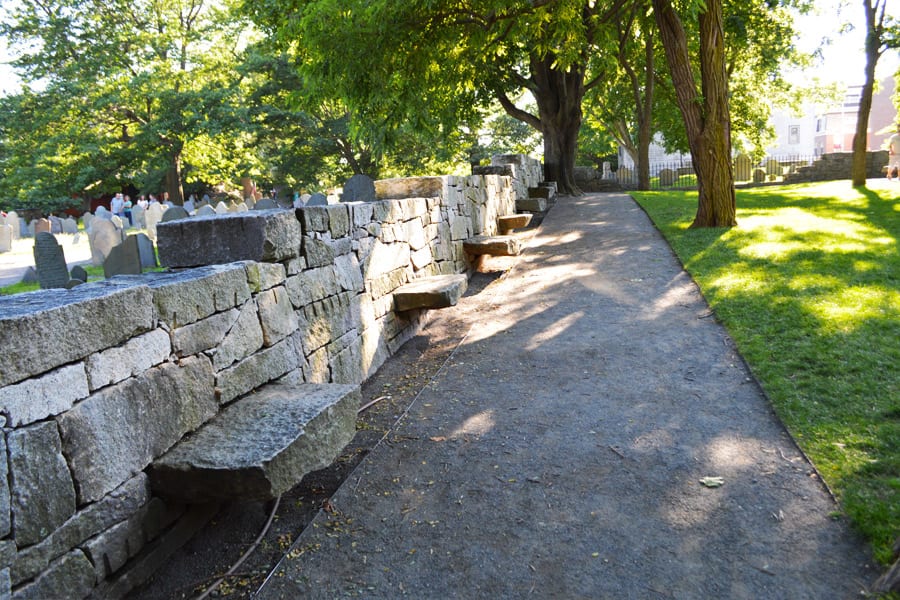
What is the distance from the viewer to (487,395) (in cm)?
491

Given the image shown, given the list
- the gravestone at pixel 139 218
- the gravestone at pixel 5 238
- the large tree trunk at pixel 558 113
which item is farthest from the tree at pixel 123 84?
the large tree trunk at pixel 558 113

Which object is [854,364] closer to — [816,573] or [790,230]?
[816,573]

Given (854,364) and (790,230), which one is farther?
(790,230)

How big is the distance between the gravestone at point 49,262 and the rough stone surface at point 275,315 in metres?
3.91

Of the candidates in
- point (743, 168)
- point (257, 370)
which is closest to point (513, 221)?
point (257, 370)

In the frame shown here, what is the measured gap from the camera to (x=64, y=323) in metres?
2.39

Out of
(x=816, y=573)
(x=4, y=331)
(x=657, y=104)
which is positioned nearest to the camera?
(x=4, y=331)

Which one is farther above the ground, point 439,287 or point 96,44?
point 96,44

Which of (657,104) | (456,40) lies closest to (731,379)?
(456,40)

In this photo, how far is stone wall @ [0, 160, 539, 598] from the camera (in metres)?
2.23

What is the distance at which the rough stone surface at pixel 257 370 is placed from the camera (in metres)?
3.49

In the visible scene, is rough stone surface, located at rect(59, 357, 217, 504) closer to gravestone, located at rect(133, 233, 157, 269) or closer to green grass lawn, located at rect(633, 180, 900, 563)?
green grass lawn, located at rect(633, 180, 900, 563)

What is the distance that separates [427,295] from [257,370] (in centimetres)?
267

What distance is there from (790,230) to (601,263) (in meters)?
3.55
